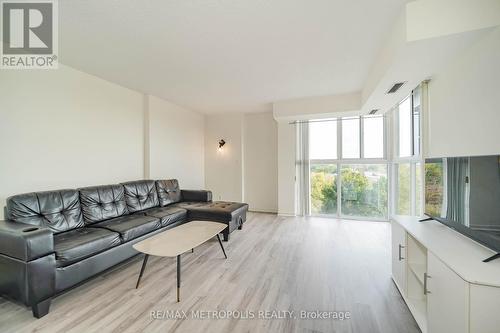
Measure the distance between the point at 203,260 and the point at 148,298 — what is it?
85 centimetres

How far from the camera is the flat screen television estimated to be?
1.38 meters

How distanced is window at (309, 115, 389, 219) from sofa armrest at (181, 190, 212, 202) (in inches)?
95.2

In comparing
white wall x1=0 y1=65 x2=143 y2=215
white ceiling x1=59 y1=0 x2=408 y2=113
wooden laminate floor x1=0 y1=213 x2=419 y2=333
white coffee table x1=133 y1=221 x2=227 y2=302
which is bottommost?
wooden laminate floor x1=0 y1=213 x2=419 y2=333

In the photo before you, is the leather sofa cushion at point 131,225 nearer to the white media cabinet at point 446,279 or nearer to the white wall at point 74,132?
the white wall at point 74,132

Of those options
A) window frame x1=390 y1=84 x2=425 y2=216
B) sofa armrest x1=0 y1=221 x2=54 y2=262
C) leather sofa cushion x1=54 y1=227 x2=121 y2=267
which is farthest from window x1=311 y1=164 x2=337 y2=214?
sofa armrest x1=0 y1=221 x2=54 y2=262

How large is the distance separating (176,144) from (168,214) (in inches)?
84.4

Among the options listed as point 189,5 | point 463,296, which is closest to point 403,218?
point 463,296

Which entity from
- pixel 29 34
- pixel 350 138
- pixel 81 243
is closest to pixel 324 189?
pixel 350 138

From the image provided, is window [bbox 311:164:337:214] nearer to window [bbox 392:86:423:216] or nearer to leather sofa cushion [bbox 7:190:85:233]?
window [bbox 392:86:423:216]

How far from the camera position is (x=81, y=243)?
79.3 inches

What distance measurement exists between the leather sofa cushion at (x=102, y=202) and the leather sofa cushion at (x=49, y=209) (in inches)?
Answer: 3.0

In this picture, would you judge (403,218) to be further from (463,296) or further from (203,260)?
(203,260)

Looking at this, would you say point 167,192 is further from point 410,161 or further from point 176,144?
point 410,161

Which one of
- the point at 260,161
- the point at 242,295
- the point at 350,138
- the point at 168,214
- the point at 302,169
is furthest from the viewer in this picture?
the point at 260,161
